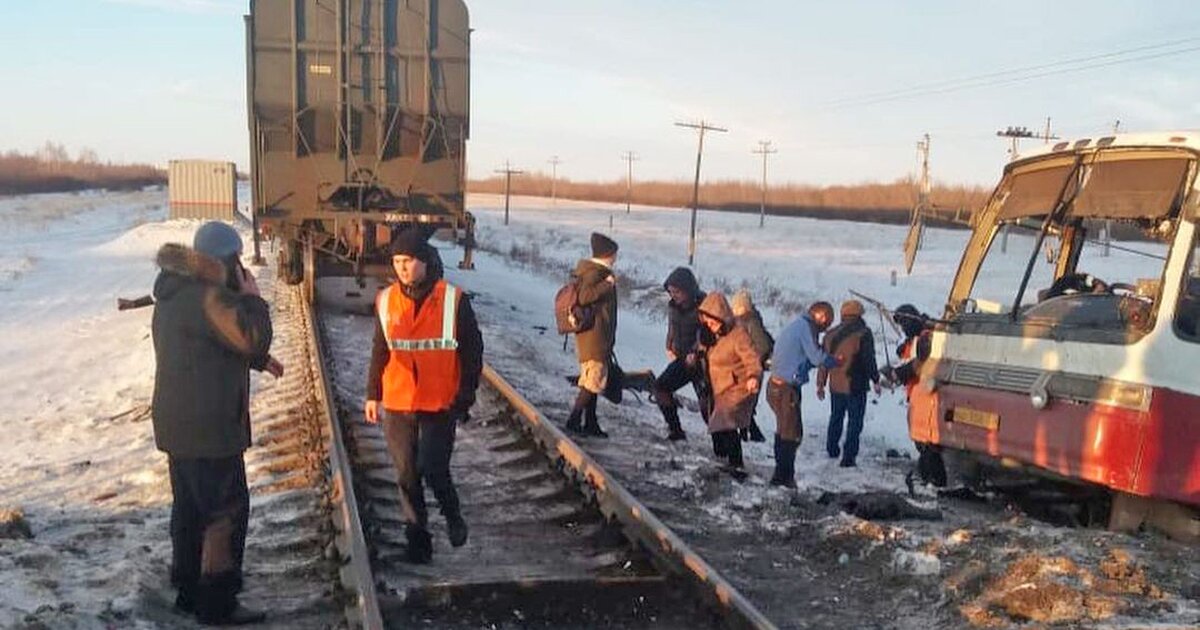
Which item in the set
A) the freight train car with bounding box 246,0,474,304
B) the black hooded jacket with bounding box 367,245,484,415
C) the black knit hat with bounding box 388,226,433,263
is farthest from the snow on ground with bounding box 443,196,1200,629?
the freight train car with bounding box 246,0,474,304

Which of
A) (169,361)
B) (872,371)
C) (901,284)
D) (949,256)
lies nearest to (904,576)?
(169,361)

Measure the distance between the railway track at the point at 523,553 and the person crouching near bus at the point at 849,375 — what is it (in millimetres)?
3023

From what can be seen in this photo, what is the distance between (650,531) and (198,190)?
5153cm

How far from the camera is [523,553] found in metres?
5.86

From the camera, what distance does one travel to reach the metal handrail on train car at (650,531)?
4.70m

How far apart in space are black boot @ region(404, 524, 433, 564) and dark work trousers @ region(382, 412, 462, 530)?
0.02 metres

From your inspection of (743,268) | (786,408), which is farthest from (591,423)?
(743,268)

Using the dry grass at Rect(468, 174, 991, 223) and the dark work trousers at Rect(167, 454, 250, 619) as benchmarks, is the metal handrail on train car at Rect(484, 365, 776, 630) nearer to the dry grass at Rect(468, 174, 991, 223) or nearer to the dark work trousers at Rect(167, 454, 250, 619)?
the dark work trousers at Rect(167, 454, 250, 619)

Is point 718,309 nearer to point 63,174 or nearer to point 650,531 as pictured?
point 650,531

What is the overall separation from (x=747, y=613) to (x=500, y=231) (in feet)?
193

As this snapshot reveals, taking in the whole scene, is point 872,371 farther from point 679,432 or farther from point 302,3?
point 302,3

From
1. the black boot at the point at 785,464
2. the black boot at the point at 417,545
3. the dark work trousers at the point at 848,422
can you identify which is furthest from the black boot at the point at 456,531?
the dark work trousers at the point at 848,422

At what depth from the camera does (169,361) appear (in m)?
4.68

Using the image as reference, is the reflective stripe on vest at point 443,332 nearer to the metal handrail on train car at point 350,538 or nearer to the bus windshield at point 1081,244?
the metal handrail on train car at point 350,538
